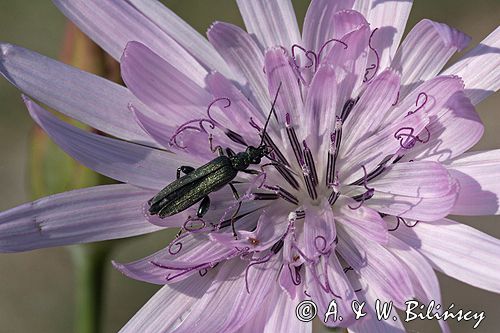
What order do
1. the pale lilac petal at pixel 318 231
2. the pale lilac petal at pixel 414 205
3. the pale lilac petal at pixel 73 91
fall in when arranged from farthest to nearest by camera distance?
1. the pale lilac petal at pixel 73 91
2. the pale lilac petal at pixel 318 231
3. the pale lilac petal at pixel 414 205

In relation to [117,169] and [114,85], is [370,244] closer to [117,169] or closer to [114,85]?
[117,169]

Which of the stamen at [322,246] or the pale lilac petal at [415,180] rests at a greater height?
the pale lilac petal at [415,180]

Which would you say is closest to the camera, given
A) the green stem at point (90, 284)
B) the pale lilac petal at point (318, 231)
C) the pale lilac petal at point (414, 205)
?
the pale lilac petal at point (414, 205)

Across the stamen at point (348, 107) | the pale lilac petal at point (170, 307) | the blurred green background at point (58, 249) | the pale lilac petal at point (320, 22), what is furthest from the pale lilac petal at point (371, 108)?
the blurred green background at point (58, 249)

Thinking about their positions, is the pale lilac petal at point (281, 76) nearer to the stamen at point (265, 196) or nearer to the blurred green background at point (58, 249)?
the stamen at point (265, 196)

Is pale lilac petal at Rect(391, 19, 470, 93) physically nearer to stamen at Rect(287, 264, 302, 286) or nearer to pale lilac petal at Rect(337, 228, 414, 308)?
pale lilac petal at Rect(337, 228, 414, 308)

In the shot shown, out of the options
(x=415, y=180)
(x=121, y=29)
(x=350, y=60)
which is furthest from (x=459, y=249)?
(x=121, y=29)

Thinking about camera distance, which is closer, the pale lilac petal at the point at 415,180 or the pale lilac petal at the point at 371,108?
the pale lilac petal at the point at 415,180
